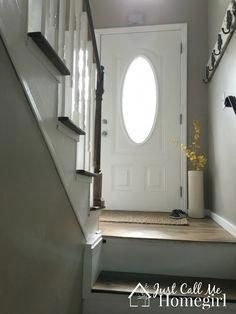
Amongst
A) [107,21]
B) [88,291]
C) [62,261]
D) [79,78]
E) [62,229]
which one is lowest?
[88,291]

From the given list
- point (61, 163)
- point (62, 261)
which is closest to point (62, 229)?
point (62, 261)

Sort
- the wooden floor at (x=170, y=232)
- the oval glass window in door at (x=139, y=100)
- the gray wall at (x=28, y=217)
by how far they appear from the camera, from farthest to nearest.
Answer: the oval glass window in door at (x=139, y=100) < the wooden floor at (x=170, y=232) < the gray wall at (x=28, y=217)

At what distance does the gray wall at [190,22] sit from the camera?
3.38 m

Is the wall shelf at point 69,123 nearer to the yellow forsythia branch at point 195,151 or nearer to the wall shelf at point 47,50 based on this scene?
the wall shelf at point 47,50

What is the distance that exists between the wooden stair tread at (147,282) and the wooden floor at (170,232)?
237mm

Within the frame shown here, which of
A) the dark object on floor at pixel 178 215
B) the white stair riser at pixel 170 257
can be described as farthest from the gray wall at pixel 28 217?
the dark object on floor at pixel 178 215

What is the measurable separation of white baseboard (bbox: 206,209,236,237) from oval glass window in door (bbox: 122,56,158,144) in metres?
1.12

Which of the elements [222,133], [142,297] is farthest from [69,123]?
[222,133]

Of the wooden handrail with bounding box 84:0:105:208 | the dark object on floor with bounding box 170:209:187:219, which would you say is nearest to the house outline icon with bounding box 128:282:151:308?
the wooden handrail with bounding box 84:0:105:208

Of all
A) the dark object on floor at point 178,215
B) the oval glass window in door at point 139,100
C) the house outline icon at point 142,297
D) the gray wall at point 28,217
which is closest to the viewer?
the gray wall at point 28,217

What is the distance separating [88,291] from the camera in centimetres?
164

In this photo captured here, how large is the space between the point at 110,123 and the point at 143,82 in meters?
0.64

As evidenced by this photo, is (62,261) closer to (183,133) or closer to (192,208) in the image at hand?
(192,208)

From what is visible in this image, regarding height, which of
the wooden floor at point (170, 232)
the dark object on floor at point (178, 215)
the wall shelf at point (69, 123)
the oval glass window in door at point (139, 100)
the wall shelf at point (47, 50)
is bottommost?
the wooden floor at point (170, 232)
